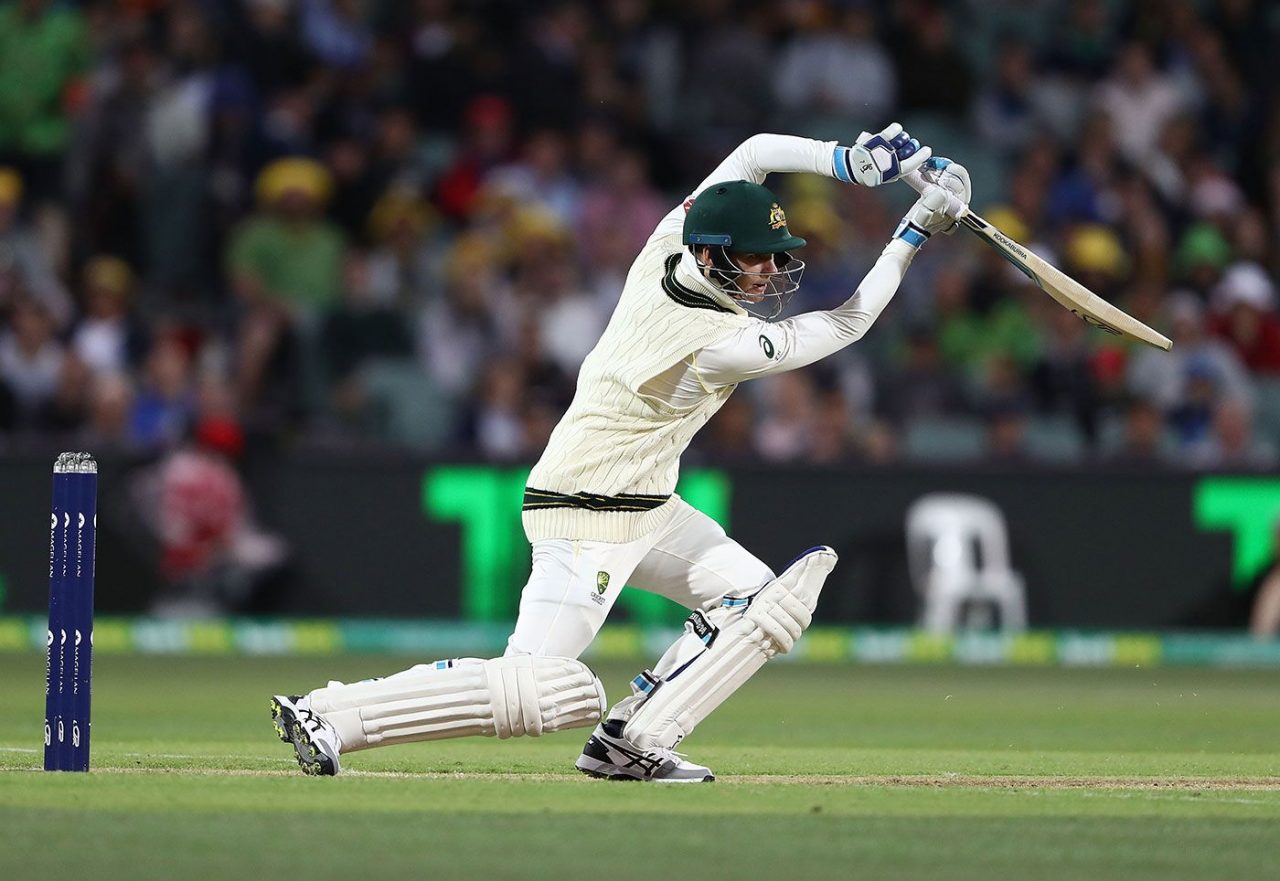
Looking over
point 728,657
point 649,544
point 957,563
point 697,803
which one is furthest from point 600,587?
point 957,563

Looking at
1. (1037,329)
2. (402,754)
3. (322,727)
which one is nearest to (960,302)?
(1037,329)

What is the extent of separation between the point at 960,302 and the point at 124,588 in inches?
194

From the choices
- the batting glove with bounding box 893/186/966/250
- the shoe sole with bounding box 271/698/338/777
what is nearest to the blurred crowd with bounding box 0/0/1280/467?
the batting glove with bounding box 893/186/966/250

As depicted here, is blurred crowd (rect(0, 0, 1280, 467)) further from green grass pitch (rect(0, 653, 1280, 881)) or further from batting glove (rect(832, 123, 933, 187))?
batting glove (rect(832, 123, 933, 187))

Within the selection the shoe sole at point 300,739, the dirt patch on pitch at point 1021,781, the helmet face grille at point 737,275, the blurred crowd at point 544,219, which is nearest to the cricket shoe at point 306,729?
the shoe sole at point 300,739

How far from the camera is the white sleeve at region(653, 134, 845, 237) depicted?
20.1 ft

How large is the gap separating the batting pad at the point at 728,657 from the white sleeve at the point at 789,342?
0.51 meters

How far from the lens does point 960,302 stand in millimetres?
12844

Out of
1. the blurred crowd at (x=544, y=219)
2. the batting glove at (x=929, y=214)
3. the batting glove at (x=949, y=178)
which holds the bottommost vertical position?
the batting glove at (x=929, y=214)

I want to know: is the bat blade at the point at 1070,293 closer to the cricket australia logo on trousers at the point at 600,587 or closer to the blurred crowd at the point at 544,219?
the cricket australia logo on trousers at the point at 600,587

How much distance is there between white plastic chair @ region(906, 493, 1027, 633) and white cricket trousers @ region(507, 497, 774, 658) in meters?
5.70

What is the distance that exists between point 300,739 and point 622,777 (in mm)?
882

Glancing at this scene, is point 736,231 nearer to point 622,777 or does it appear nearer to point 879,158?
point 879,158

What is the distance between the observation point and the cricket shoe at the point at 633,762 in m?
5.84
